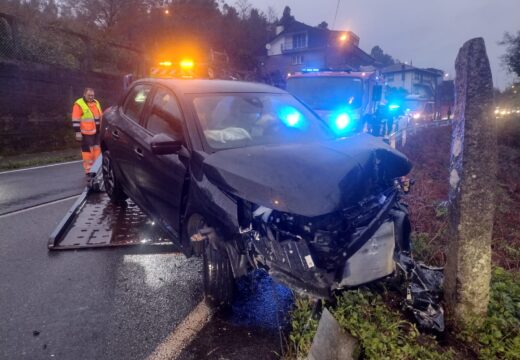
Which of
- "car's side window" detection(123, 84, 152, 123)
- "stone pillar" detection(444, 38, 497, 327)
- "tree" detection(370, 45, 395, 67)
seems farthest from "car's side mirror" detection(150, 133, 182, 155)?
"tree" detection(370, 45, 395, 67)

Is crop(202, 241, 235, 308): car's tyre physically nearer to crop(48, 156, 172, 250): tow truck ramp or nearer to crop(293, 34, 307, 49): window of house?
crop(48, 156, 172, 250): tow truck ramp

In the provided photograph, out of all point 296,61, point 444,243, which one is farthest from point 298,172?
point 296,61

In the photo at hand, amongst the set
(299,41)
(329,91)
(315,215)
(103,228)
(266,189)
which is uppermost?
(299,41)

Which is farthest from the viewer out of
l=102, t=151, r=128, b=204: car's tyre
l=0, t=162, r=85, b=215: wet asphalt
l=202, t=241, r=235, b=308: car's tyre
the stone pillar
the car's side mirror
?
l=0, t=162, r=85, b=215: wet asphalt

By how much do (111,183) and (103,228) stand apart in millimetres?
871

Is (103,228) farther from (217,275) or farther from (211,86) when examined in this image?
(217,275)

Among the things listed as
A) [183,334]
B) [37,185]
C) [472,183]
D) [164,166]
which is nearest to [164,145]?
[164,166]

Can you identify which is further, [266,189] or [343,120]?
[343,120]

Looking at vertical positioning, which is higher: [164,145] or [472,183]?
[164,145]

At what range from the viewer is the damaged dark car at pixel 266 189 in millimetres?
2576

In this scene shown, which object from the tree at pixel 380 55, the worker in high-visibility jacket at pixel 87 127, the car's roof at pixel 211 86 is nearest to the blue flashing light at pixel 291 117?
the car's roof at pixel 211 86

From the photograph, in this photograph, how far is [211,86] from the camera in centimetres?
402

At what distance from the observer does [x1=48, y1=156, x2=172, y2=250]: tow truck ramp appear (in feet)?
14.3

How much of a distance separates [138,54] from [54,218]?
15306 millimetres
